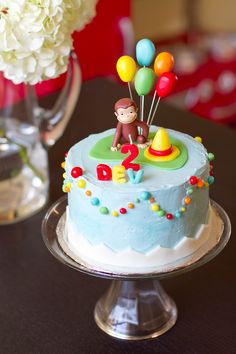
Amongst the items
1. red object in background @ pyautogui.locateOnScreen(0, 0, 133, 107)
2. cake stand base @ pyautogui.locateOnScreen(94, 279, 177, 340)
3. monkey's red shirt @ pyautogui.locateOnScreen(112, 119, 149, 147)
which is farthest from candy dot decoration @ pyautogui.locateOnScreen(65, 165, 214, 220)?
red object in background @ pyautogui.locateOnScreen(0, 0, 133, 107)

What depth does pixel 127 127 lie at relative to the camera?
0.99 meters

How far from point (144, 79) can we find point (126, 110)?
0.19ft

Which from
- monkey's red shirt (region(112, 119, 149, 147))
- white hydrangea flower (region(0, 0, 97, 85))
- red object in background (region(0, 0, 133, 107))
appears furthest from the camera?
red object in background (region(0, 0, 133, 107))

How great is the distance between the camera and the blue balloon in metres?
0.94

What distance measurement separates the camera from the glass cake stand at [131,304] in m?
1.05

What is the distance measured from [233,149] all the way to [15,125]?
1.78ft

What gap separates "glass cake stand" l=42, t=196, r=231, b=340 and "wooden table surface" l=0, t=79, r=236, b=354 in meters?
0.02

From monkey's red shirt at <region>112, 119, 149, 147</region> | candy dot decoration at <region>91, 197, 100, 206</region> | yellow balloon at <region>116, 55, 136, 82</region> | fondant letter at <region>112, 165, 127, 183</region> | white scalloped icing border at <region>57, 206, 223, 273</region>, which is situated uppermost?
yellow balloon at <region>116, 55, 136, 82</region>

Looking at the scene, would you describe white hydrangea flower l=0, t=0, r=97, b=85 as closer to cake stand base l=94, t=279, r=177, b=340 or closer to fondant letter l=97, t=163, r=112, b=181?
fondant letter l=97, t=163, r=112, b=181

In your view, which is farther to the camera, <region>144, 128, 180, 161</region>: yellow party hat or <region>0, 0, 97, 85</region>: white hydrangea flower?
<region>0, 0, 97, 85</region>: white hydrangea flower

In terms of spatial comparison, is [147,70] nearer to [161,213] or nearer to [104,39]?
[161,213]

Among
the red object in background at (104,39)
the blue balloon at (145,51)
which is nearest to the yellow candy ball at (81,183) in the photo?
the blue balloon at (145,51)

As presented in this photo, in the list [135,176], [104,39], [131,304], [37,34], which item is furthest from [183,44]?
[135,176]

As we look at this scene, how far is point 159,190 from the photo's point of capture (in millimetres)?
896
